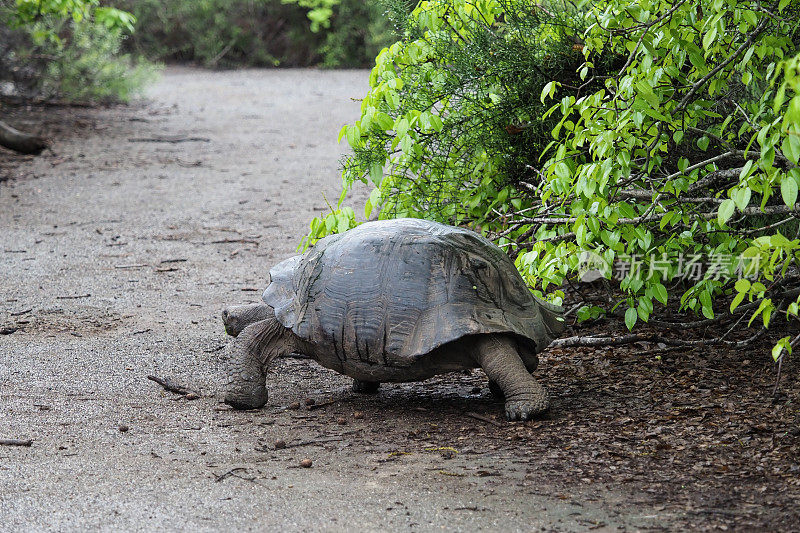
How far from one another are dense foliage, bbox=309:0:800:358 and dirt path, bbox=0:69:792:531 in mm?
783

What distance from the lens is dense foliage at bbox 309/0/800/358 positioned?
335 centimetres

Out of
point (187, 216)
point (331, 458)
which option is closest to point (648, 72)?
point (331, 458)

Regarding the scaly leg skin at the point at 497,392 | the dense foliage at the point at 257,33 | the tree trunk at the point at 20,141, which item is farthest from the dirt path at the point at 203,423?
the dense foliage at the point at 257,33

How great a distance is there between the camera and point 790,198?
2479 millimetres

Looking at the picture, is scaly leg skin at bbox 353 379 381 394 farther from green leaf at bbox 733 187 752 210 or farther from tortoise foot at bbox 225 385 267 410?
green leaf at bbox 733 187 752 210

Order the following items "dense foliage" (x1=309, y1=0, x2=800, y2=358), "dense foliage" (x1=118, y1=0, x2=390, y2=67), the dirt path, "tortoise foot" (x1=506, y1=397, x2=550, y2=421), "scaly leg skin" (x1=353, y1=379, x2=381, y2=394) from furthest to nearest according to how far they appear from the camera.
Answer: "dense foliage" (x1=118, y1=0, x2=390, y2=67) < "scaly leg skin" (x1=353, y1=379, x2=381, y2=394) < "tortoise foot" (x1=506, y1=397, x2=550, y2=421) < "dense foliage" (x1=309, y1=0, x2=800, y2=358) < the dirt path

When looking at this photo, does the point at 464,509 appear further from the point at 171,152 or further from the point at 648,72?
the point at 171,152

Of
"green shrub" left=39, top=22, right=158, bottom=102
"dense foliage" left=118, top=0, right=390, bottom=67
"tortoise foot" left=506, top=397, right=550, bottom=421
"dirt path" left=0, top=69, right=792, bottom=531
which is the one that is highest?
"dense foliage" left=118, top=0, right=390, bottom=67

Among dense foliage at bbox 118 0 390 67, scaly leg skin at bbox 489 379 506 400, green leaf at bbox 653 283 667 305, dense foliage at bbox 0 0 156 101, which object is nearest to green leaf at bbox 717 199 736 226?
green leaf at bbox 653 283 667 305

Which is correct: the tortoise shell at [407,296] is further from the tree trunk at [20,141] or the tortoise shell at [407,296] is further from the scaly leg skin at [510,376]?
the tree trunk at [20,141]

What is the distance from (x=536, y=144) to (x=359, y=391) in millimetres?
1840

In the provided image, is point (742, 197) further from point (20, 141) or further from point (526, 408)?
point (20, 141)

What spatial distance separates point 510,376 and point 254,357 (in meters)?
1.15

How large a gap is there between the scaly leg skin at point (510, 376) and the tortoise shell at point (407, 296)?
0.30 feet
